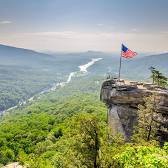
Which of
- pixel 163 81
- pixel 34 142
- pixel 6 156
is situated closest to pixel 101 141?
pixel 163 81

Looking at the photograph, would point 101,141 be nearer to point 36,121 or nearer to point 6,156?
point 6,156

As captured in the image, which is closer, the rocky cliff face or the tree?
the rocky cliff face

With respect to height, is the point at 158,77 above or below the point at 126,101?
above

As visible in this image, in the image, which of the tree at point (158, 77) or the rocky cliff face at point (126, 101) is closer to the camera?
the rocky cliff face at point (126, 101)

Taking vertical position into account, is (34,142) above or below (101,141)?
below

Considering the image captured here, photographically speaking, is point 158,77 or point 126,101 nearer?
point 126,101

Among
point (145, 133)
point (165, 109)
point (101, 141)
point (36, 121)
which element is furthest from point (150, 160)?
point (36, 121)

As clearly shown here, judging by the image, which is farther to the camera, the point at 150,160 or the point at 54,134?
the point at 54,134

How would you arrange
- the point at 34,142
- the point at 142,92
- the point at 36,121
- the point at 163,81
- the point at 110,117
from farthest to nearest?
the point at 36,121
the point at 34,142
the point at 163,81
the point at 110,117
the point at 142,92

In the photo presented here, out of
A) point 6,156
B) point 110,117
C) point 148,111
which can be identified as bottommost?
point 6,156

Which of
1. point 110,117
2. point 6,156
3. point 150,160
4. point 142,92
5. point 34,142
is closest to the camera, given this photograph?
point 150,160
